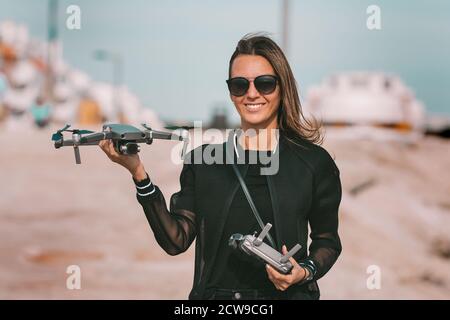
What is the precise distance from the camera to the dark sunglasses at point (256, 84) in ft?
9.56

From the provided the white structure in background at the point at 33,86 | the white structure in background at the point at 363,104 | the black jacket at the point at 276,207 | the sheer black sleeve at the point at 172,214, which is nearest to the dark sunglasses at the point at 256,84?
the black jacket at the point at 276,207

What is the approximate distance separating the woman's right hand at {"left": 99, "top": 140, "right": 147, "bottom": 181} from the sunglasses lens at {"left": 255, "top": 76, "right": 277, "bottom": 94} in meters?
0.50

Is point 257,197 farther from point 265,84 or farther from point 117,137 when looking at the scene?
point 117,137

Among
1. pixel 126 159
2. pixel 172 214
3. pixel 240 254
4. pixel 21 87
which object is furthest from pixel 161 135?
pixel 21 87

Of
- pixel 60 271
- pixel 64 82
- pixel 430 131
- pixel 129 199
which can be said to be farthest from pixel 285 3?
pixel 64 82

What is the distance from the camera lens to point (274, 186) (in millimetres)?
2879

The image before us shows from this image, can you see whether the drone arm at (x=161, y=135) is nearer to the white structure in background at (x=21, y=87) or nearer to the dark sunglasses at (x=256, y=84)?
the dark sunglasses at (x=256, y=84)

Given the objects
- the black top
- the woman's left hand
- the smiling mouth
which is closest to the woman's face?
the smiling mouth

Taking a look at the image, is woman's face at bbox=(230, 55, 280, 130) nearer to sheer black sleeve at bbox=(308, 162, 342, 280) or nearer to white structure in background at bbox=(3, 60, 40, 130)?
sheer black sleeve at bbox=(308, 162, 342, 280)

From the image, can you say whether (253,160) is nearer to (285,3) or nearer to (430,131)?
(285,3)

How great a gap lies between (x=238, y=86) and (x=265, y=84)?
0.09 m

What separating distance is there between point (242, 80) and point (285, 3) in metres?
10.3

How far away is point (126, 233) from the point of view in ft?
50.1
